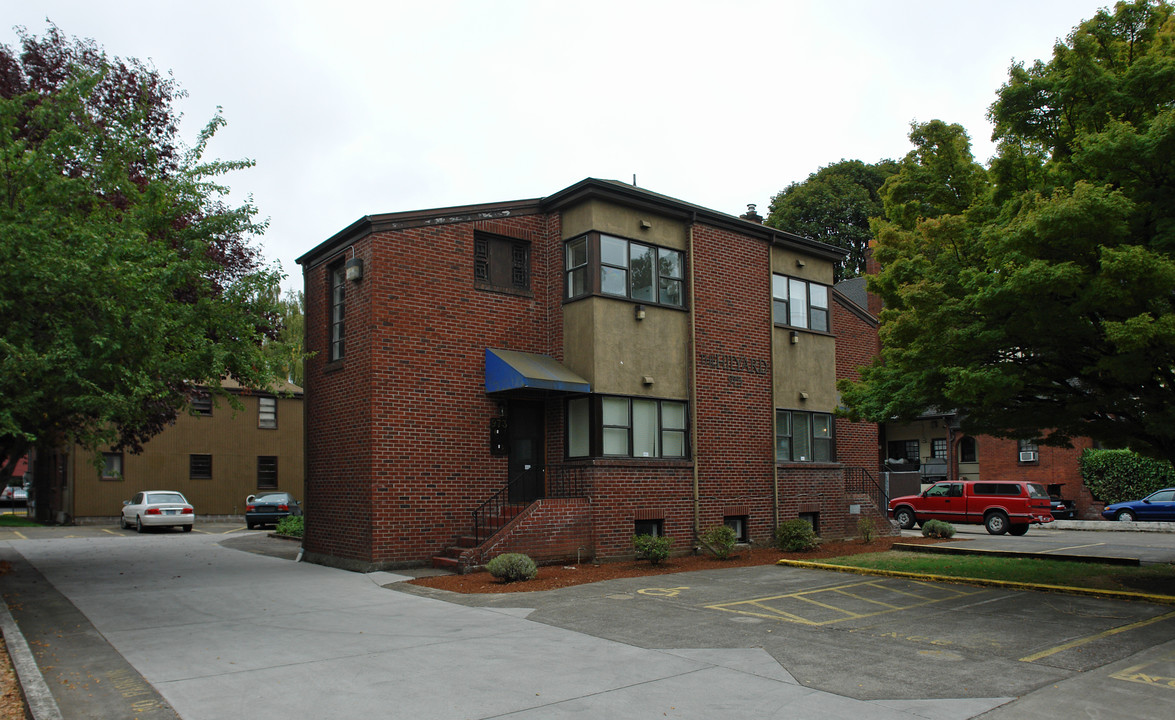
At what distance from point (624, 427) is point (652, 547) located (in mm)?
2553

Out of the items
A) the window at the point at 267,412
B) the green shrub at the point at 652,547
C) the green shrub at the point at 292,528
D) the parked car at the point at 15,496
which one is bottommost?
the parked car at the point at 15,496

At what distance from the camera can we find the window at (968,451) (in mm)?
39088

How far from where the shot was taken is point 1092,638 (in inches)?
375

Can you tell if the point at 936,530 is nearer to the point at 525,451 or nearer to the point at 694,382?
the point at 694,382

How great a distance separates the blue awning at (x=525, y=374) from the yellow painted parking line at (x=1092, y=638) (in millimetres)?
9115

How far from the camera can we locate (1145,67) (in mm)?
11461

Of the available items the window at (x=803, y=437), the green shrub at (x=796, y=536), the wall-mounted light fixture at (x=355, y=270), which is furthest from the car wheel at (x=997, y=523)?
the wall-mounted light fixture at (x=355, y=270)

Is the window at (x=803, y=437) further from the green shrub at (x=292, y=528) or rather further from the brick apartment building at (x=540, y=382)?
the green shrub at (x=292, y=528)

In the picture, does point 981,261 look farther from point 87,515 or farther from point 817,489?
point 87,515

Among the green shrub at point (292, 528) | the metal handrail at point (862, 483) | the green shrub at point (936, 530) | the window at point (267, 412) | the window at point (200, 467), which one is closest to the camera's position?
the green shrub at point (936, 530)

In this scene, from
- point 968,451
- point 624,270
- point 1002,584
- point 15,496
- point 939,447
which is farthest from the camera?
point 15,496

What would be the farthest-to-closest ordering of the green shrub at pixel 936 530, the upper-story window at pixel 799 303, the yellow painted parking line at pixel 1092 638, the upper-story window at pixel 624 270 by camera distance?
the green shrub at pixel 936 530
the upper-story window at pixel 799 303
the upper-story window at pixel 624 270
the yellow painted parking line at pixel 1092 638

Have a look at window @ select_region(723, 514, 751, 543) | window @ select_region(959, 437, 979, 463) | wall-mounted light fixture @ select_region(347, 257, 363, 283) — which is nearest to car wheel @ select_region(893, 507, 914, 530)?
window @ select_region(723, 514, 751, 543)

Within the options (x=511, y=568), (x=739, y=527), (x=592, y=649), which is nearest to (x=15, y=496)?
(x=739, y=527)
